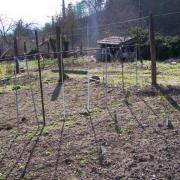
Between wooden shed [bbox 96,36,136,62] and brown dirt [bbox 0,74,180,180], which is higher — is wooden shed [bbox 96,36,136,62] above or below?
above

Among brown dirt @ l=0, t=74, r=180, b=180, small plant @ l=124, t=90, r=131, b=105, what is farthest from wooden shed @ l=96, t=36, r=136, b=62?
brown dirt @ l=0, t=74, r=180, b=180

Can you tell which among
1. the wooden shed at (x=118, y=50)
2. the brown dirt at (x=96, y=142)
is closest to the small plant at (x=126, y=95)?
the brown dirt at (x=96, y=142)

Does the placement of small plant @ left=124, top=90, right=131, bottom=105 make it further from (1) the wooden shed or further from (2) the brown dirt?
(1) the wooden shed

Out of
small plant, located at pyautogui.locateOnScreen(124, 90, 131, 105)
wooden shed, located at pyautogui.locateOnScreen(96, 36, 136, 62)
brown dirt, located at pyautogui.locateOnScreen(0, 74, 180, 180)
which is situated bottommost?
brown dirt, located at pyautogui.locateOnScreen(0, 74, 180, 180)

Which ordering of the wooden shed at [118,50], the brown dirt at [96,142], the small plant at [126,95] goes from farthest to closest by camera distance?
the wooden shed at [118,50], the small plant at [126,95], the brown dirt at [96,142]

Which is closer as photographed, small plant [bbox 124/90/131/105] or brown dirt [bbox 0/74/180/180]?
brown dirt [bbox 0/74/180/180]

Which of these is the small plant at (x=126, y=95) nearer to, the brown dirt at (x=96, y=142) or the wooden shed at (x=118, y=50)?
the brown dirt at (x=96, y=142)

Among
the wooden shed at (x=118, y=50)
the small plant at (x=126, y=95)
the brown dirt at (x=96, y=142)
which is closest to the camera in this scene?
the brown dirt at (x=96, y=142)

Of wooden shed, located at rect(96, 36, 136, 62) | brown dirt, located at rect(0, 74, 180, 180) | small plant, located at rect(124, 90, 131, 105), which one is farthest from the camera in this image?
wooden shed, located at rect(96, 36, 136, 62)

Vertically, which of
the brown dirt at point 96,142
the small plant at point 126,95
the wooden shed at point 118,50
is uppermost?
the wooden shed at point 118,50

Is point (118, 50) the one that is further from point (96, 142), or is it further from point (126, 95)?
point (96, 142)

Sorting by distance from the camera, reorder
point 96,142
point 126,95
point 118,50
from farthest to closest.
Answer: point 118,50
point 126,95
point 96,142

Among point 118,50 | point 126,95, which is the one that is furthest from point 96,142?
point 118,50

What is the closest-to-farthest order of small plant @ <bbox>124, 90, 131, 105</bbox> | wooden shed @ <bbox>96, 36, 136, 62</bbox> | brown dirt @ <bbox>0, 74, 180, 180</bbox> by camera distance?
brown dirt @ <bbox>0, 74, 180, 180</bbox>, small plant @ <bbox>124, 90, 131, 105</bbox>, wooden shed @ <bbox>96, 36, 136, 62</bbox>
